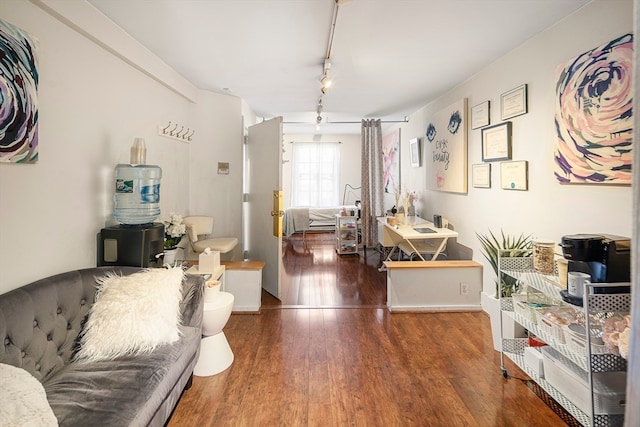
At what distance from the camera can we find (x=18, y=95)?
1512 mm

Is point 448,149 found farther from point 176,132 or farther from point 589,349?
point 176,132

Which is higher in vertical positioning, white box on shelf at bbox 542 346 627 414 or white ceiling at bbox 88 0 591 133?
white ceiling at bbox 88 0 591 133

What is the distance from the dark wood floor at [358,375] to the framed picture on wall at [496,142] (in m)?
1.55

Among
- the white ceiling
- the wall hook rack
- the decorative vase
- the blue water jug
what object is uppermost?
the white ceiling

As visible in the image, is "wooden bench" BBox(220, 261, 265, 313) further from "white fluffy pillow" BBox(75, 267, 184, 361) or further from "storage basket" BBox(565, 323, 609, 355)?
"storage basket" BBox(565, 323, 609, 355)

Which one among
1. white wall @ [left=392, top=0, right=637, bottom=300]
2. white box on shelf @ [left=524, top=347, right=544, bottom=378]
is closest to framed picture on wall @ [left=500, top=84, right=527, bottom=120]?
white wall @ [left=392, top=0, right=637, bottom=300]

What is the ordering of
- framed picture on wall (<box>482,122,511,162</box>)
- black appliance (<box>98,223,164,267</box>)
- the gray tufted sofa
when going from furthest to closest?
framed picture on wall (<box>482,122,511,162</box>), black appliance (<box>98,223,164,267</box>), the gray tufted sofa

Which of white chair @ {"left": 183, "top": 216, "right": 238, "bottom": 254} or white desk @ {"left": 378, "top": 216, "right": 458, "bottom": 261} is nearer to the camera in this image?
white chair @ {"left": 183, "top": 216, "right": 238, "bottom": 254}

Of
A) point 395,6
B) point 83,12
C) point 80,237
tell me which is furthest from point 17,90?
point 395,6

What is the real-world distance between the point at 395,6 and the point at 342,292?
2866mm

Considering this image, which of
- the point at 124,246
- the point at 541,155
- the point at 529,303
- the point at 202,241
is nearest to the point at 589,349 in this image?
the point at 529,303

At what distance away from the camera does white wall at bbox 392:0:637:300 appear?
180cm

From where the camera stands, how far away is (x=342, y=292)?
12.1 ft

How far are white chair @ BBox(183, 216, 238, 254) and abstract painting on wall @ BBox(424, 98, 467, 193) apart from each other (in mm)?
2706
